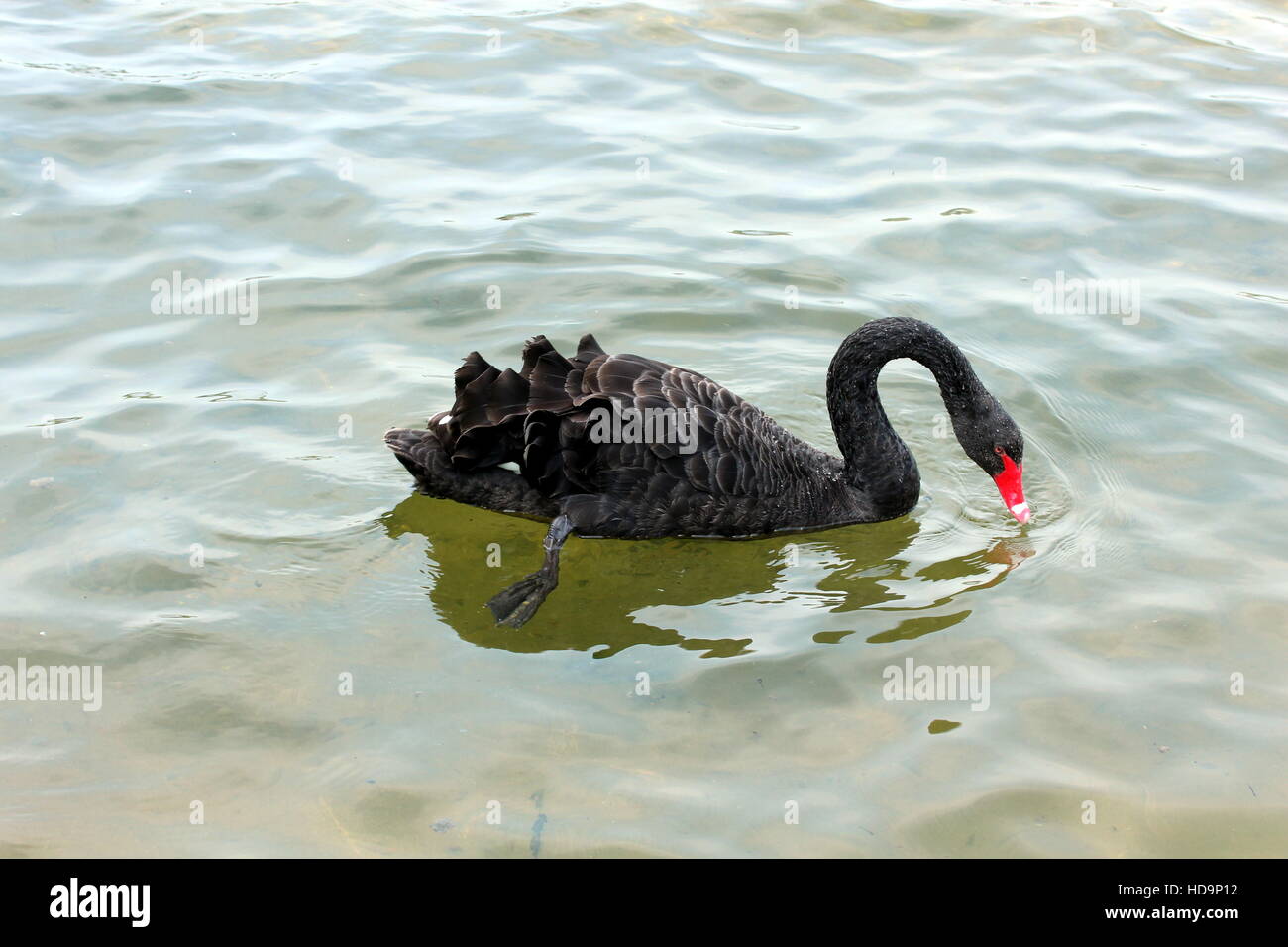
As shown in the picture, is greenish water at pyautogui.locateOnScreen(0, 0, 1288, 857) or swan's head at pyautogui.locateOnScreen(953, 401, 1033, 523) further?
swan's head at pyautogui.locateOnScreen(953, 401, 1033, 523)

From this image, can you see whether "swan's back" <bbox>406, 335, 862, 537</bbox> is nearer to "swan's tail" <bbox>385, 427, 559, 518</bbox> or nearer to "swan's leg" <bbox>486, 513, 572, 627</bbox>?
"swan's tail" <bbox>385, 427, 559, 518</bbox>

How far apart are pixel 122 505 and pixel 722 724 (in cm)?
300

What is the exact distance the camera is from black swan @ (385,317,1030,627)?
19.5ft

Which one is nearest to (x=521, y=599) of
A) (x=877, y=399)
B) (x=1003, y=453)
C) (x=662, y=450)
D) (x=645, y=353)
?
(x=662, y=450)

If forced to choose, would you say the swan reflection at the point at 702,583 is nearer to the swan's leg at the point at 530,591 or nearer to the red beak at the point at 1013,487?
the swan's leg at the point at 530,591

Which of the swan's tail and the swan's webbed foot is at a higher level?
the swan's tail

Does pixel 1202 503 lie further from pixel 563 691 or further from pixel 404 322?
pixel 404 322

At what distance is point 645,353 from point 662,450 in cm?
173

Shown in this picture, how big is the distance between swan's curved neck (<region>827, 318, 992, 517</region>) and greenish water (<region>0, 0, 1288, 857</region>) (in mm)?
234

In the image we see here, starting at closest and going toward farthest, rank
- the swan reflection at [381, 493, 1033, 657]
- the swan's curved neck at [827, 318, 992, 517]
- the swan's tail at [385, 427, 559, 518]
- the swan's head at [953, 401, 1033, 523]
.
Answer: the swan reflection at [381, 493, 1033, 657] < the swan's tail at [385, 427, 559, 518] < the swan's head at [953, 401, 1033, 523] < the swan's curved neck at [827, 318, 992, 517]

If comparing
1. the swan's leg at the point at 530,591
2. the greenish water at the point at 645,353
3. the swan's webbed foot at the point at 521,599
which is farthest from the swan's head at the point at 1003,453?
the swan's webbed foot at the point at 521,599

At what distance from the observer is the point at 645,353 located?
7.70 meters

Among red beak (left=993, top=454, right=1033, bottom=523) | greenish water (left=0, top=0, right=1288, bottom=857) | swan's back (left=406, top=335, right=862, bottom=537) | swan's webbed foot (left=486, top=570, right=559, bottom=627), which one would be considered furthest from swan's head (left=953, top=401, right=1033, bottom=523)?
swan's webbed foot (left=486, top=570, right=559, bottom=627)

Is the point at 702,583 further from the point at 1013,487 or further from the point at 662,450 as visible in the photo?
the point at 1013,487
